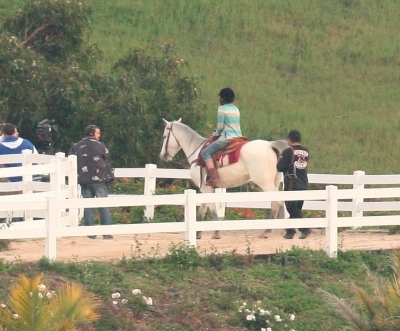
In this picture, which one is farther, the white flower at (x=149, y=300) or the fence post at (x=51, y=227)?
the fence post at (x=51, y=227)

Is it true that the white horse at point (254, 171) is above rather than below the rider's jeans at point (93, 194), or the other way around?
above

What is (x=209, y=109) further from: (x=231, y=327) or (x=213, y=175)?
(x=231, y=327)

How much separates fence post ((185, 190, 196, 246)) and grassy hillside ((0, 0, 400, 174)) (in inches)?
871

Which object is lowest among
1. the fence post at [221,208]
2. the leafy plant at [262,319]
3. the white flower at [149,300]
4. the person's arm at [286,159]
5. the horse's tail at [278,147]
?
the leafy plant at [262,319]

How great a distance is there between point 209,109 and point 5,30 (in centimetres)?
1338

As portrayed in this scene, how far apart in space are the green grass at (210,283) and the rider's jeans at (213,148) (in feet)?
7.34

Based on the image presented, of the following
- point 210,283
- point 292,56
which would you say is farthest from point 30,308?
point 292,56

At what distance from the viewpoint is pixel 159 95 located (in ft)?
89.5

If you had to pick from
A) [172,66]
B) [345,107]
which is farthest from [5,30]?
[345,107]

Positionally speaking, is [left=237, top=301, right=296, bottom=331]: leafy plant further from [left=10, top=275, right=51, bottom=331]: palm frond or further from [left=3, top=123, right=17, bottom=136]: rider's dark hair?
[left=3, top=123, right=17, bottom=136]: rider's dark hair

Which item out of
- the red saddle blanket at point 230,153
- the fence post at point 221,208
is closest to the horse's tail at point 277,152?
the red saddle blanket at point 230,153

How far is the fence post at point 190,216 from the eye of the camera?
15.1 meters

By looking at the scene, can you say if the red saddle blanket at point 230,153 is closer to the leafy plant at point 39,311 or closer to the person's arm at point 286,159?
the person's arm at point 286,159

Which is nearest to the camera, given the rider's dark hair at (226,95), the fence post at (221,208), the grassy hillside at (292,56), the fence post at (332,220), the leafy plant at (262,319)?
the leafy plant at (262,319)
